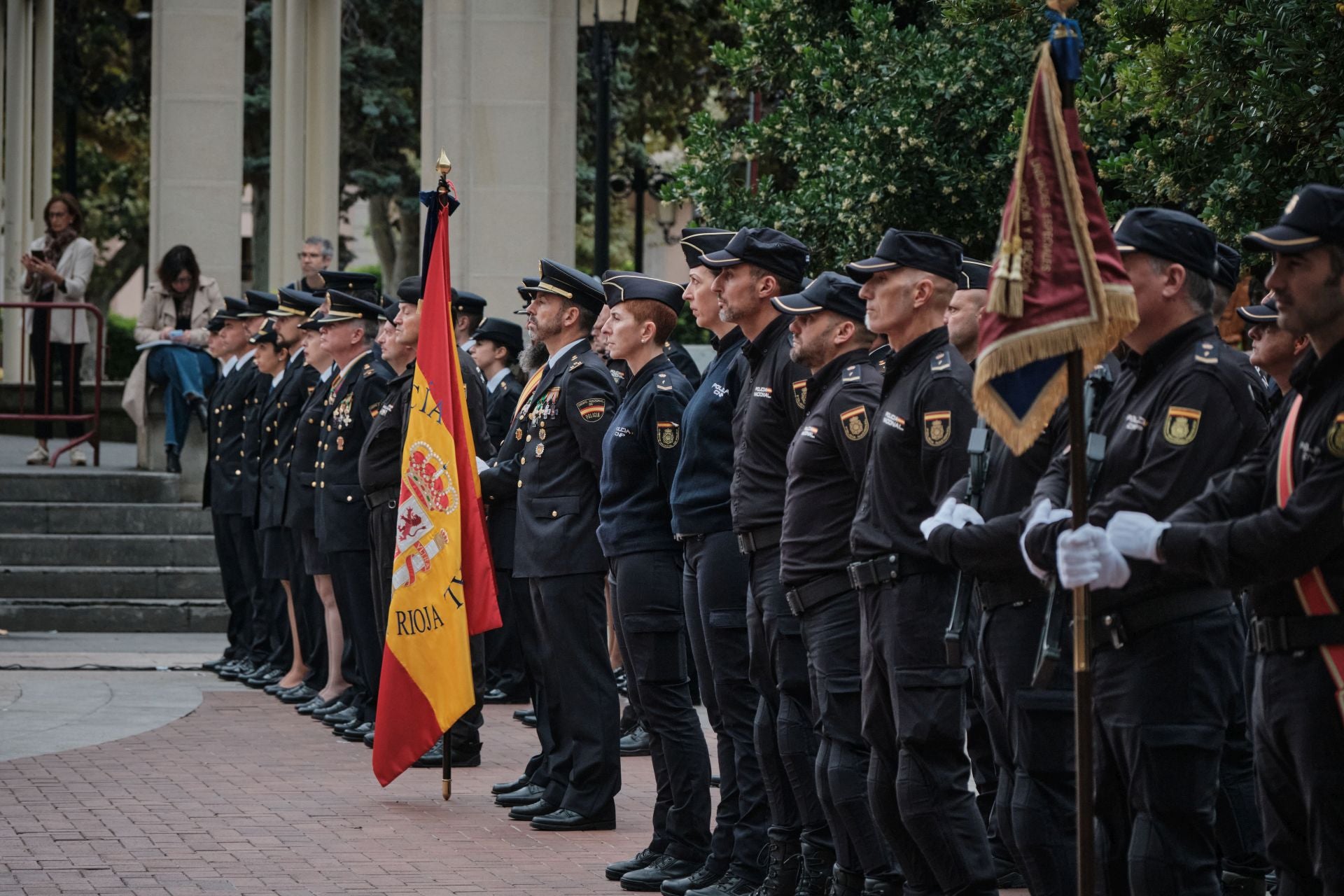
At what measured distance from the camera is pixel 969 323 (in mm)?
7027

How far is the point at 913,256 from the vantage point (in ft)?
21.9

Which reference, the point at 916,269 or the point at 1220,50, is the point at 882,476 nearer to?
the point at 916,269

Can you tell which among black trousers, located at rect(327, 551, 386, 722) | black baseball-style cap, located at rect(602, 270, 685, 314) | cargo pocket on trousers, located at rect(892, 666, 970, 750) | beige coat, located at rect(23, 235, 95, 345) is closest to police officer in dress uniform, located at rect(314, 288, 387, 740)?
black trousers, located at rect(327, 551, 386, 722)

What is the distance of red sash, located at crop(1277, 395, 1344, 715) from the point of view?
4.71 meters

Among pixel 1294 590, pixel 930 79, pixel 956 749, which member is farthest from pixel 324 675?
pixel 1294 590

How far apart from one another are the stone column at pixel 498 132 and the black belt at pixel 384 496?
8.83m

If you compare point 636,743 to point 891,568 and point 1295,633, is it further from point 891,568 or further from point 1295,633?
point 1295,633

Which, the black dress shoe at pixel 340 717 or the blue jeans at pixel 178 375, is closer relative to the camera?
the black dress shoe at pixel 340 717

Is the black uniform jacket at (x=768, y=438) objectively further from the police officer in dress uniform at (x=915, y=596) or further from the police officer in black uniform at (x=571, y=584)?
the police officer in black uniform at (x=571, y=584)

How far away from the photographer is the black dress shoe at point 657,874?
26.0 feet

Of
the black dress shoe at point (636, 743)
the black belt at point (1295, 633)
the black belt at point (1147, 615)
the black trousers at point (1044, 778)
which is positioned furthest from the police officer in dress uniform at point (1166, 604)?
the black dress shoe at point (636, 743)

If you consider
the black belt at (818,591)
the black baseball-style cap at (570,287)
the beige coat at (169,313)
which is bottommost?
the black belt at (818,591)

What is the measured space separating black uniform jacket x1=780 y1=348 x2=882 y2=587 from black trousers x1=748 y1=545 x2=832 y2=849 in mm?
267

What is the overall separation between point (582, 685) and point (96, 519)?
1044 cm
